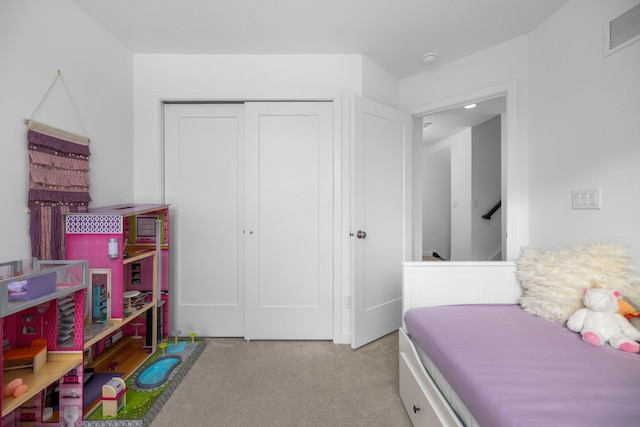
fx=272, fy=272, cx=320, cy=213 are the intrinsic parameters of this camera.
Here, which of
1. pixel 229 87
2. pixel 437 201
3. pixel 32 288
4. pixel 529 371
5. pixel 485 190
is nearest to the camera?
pixel 529 371

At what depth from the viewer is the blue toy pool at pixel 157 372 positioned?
1673 millimetres

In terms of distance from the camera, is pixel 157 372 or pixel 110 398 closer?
pixel 110 398

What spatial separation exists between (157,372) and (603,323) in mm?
2500

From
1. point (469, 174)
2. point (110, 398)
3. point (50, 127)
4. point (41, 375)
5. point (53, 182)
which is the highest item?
point (469, 174)

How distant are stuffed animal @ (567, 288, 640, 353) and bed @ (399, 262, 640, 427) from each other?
0.04 meters

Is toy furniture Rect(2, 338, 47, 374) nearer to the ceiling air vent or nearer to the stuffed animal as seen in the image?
the stuffed animal

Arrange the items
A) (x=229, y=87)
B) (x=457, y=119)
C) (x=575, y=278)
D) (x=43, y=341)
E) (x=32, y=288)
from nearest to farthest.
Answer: (x=32, y=288)
(x=43, y=341)
(x=575, y=278)
(x=229, y=87)
(x=457, y=119)

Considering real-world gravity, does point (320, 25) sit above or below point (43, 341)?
above

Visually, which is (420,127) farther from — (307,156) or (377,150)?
(307,156)

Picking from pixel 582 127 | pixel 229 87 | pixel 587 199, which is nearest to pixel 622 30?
pixel 582 127

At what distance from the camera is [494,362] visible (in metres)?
0.98

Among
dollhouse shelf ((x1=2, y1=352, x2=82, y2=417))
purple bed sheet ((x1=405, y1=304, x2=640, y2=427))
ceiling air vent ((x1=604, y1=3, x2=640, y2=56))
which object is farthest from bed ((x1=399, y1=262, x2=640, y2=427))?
dollhouse shelf ((x1=2, y1=352, x2=82, y2=417))

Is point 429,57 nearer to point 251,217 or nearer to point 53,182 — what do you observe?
point 251,217

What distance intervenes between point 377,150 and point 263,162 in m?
1.01
